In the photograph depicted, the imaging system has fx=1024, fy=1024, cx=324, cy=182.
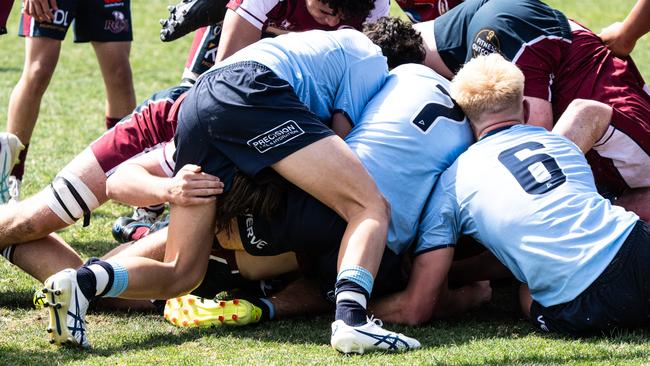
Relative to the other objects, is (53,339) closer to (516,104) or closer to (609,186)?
(516,104)

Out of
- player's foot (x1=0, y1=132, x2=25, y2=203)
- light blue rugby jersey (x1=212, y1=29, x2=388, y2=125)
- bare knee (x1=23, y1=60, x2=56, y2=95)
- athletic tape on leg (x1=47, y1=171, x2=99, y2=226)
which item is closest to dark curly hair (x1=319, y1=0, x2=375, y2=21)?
light blue rugby jersey (x1=212, y1=29, x2=388, y2=125)

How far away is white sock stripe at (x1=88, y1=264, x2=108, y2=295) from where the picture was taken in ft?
12.7

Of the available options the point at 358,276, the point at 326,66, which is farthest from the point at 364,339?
the point at 326,66

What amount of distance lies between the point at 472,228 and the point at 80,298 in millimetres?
1571

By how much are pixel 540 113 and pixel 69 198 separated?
7.30 feet

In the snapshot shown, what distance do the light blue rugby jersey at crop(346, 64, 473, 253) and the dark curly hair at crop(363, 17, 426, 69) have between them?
0.49 m

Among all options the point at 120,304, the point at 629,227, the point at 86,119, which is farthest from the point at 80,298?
the point at 86,119

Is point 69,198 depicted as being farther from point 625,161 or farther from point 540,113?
point 625,161

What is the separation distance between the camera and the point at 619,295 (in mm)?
3902

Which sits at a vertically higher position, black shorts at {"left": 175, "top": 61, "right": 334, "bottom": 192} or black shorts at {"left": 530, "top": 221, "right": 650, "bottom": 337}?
black shorts at {"left": 175, "top": 61, "right": 334, "bottom": 192}

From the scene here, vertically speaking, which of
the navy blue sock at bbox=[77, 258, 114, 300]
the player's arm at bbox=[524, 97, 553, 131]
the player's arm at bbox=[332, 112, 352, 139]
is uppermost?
the player's arm at bbox=[332, 112, 352, 139]

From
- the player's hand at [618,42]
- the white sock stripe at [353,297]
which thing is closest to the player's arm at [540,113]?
the player's hand at [618,42]

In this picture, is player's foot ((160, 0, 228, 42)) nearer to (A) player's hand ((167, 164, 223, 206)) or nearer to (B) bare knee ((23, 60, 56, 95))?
(B) bare knee ((23, 60, 56, 95))

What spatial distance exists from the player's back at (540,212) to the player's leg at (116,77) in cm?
330
